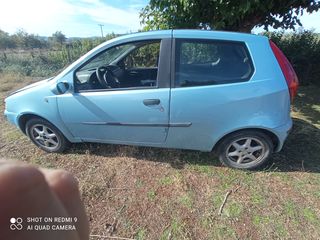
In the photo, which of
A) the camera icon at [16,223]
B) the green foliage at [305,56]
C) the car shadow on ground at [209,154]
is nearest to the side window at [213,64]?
the car shadow on ground at [209,154]

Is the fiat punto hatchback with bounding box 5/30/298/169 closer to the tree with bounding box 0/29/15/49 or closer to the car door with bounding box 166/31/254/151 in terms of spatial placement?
the car door with bounding box 166/31/254/151

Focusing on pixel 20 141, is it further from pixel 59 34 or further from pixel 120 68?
pixel 59 34

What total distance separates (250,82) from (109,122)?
1.68 metres

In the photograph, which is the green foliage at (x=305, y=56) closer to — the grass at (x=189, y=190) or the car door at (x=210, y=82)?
the grass at (x=189, y=190)

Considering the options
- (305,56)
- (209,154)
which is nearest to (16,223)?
(209,154)

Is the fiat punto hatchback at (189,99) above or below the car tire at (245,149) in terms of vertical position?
above

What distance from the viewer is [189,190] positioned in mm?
2654

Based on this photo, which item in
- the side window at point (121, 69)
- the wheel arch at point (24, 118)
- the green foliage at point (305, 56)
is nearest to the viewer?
the side window at point (121, 69)

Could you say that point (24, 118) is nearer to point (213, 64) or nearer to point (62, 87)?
point (62, 87)

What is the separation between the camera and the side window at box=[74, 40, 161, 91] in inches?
110

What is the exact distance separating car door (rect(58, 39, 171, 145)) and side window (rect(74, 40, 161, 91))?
24 millimetres

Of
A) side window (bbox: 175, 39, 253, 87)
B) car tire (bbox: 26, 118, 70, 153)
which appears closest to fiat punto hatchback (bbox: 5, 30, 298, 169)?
side window (bbox: 175, 39, 253, 87)

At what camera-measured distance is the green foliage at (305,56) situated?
6930mm

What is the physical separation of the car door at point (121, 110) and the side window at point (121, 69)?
0.08 feet
